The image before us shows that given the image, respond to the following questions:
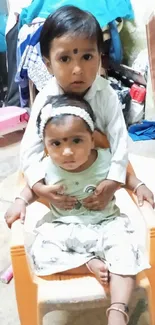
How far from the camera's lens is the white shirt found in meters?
1.44

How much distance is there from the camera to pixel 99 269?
130cm

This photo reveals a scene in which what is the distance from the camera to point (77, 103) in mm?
1358

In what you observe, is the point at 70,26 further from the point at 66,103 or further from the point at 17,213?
the point at 17,213

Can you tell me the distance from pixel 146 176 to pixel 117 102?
→ 0.66 meters

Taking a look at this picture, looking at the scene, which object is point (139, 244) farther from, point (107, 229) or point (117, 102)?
Answer: point (117, 102)

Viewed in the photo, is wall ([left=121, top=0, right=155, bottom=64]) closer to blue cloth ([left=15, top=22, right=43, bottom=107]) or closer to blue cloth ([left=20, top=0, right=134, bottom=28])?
blue cloth ([left=20, top=0, right=134, bottom=28])

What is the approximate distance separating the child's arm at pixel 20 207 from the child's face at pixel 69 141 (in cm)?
16

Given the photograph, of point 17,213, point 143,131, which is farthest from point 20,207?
point 143,131

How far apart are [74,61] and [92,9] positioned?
1.69 m

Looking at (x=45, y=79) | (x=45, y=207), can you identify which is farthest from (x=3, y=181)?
(x=45, y=207)

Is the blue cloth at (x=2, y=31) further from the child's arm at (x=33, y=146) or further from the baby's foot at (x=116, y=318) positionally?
the baby's foot at (x=116, y=318)

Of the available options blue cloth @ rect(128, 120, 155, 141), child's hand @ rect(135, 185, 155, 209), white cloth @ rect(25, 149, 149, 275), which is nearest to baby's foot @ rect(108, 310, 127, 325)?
white cloth @ rect(25, 149, 149, 275)

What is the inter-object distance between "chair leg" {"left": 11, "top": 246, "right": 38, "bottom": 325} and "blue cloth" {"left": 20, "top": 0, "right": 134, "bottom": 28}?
1930 mm

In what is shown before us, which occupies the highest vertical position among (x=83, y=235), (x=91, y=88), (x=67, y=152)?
(x=91, y=88)
